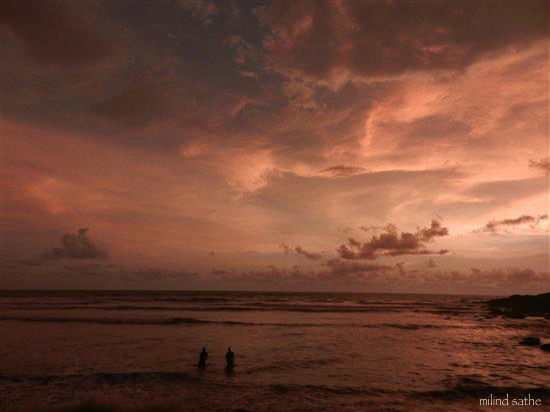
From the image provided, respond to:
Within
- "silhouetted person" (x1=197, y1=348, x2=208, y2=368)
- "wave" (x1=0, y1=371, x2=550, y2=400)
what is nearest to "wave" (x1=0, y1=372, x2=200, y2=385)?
"wave" (x1=0, y1=371, x2=550, y2=400)

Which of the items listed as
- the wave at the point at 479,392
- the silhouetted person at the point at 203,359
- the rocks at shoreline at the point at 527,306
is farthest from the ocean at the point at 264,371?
the rocks at shoreline at the point at 527,306

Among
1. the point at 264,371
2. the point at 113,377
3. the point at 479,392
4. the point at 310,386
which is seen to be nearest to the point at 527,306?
the point at 479,392

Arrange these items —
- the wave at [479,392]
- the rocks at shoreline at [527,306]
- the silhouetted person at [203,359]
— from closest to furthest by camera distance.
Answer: the wave at [479,392], the silhouetted person at [203,359], the rocks at shoreline at [527,306]

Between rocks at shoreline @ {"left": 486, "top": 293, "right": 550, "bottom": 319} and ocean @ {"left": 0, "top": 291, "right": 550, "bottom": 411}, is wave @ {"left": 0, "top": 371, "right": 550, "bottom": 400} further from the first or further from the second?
rocks at shoreline @ {"left": 486, "top": 293, "right": 550, "bottom": 319}

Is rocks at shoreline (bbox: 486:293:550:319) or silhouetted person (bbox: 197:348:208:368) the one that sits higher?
silhouetted person (bbox: 197:348:208:368)

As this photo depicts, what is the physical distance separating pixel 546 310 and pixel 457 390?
267 feet

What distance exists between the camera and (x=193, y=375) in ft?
78.3

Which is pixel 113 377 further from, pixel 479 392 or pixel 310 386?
pixel 479 392

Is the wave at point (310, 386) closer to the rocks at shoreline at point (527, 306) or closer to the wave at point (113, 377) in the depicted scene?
the wave at point (113, 377)

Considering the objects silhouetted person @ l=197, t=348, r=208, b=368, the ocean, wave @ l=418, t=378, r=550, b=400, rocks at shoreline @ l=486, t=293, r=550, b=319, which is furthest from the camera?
rocks at shoreline @ l=486, t=293, r=550, b=319

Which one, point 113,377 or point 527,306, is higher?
point 113,377

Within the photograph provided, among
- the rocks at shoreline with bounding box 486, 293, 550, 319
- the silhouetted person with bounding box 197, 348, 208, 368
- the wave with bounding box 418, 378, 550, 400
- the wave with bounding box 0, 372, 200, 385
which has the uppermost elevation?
the silhouetted person with bounding box 197, 348, 208, 368

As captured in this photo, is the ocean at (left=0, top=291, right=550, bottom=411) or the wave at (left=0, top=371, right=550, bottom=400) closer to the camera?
the ocean at (left=0, top=291, right=550, bottom=411)

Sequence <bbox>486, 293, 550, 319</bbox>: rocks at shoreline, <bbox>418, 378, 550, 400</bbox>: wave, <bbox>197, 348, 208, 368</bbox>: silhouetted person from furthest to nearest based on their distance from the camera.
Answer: <bbox>486, 293, 550, 319</bbox>: rocks at shoreline, <bbox>197, 348, 208, 368</bbox>: silhouetted person, <bbox>418, 378, 550, 400</bbox>: wave
